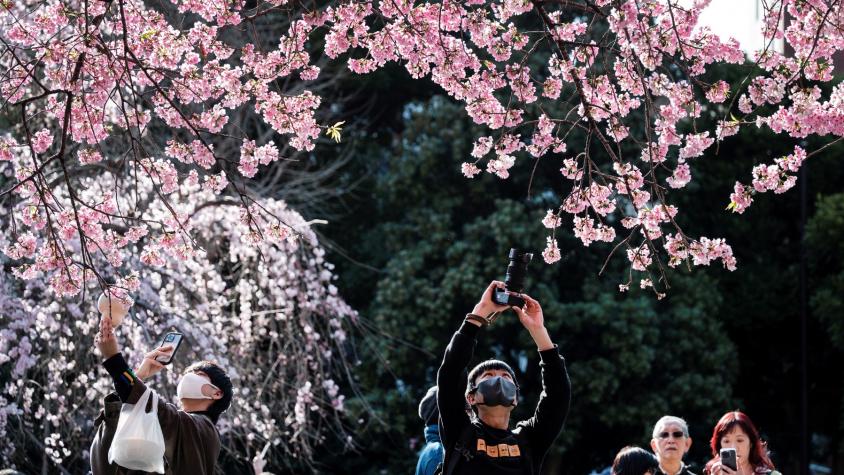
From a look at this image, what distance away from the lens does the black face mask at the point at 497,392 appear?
403cm

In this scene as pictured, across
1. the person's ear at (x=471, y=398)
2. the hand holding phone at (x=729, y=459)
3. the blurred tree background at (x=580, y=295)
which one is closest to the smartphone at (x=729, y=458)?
the hand holding phone at (x=729, y=459)

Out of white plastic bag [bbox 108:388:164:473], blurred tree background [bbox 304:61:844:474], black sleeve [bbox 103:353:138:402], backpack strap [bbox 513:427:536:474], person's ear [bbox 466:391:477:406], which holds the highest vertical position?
blurred tree background [bbox 304:61:844:474]

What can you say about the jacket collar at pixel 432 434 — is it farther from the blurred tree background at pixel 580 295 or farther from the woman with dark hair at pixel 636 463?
the blurred tree background at pixel 580 295

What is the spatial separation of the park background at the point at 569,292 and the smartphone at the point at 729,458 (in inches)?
316

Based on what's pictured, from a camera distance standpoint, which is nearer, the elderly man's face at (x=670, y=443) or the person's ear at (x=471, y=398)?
the person's ear at (x=471, y=398)

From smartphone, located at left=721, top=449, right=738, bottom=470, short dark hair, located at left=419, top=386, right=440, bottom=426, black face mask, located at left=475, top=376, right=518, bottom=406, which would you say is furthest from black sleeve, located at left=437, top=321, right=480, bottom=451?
smartphone, located at left=721, top=449, right=738, bottom=470

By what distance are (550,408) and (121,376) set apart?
150 cm

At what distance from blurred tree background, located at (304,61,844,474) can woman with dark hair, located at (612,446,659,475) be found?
25.3 ft

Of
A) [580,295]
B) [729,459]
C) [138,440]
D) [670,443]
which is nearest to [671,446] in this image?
[670,443]

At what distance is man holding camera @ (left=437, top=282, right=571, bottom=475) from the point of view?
12.9ft

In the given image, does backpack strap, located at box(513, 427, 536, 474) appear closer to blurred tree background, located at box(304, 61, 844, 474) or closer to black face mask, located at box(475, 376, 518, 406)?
black face mask, located at box(475, 376, 518, 406)

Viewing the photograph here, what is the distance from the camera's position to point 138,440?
4.05 meters

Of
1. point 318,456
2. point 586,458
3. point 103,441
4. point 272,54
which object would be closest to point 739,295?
point 586,458

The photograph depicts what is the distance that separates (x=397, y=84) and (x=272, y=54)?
11.8 meters
